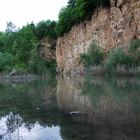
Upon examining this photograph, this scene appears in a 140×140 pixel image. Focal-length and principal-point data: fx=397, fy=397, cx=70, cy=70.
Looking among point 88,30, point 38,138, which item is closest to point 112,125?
point 38,138

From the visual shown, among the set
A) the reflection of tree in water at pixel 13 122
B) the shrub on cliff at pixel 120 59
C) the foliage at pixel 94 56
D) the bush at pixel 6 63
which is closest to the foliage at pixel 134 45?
the shrub on cliff at pixel 120 59

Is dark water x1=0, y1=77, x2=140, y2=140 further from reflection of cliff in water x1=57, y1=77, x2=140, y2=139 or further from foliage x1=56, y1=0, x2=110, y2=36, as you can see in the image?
foliage x1=56, y1=0, x2=110, y2=36

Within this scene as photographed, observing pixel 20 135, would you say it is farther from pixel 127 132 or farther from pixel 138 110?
pixel 138 110

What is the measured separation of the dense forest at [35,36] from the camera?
76512 mm

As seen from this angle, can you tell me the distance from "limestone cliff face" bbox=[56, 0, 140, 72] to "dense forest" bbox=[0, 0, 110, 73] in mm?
1990

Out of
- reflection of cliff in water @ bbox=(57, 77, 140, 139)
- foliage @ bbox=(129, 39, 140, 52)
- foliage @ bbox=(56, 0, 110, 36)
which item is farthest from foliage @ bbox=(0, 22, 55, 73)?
reflection of cliff in water @ bbox=(57, 77, 140, 139)

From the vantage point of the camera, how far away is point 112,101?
68.2 ft

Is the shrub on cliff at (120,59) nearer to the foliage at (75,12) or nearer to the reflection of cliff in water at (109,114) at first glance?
the foliage at (75,12)

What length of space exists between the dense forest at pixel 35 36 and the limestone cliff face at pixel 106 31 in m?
1.99

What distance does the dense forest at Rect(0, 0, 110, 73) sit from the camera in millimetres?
76512

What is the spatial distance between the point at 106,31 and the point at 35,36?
134ft

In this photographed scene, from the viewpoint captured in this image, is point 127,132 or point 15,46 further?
point 15,46

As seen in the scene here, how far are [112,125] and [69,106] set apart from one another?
6.57 metres

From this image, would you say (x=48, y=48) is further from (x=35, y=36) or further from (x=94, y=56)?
(x=94, y=56)
